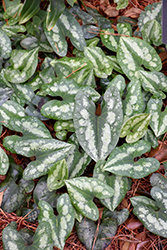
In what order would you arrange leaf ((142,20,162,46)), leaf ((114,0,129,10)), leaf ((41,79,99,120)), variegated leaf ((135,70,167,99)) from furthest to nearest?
leaf ((114,0,129,10)), leaf ((142,20,162,46)), variegated leaf ((135,70,167,99)), leaf ((41,79,99,120))

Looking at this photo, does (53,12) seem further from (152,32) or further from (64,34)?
(152,32)

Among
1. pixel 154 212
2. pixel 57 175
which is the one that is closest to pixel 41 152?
pixel 57 175

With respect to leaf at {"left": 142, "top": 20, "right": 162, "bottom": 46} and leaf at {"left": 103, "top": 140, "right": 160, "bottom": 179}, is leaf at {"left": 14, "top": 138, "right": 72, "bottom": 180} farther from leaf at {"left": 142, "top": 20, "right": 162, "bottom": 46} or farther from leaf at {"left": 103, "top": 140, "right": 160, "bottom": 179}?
leaf at {"left": 142, "top": 20, "right": 162, "bottom": 46}

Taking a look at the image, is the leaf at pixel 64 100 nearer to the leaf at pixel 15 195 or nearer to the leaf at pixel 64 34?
the leaf at pixel 64 34

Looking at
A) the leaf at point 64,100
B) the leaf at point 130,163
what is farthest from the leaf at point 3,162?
the leaf at point 130,163

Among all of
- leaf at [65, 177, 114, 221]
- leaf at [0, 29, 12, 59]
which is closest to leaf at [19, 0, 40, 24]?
leaf at [0, 29, 12, 59]

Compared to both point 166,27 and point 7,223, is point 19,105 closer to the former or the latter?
point 7,223
